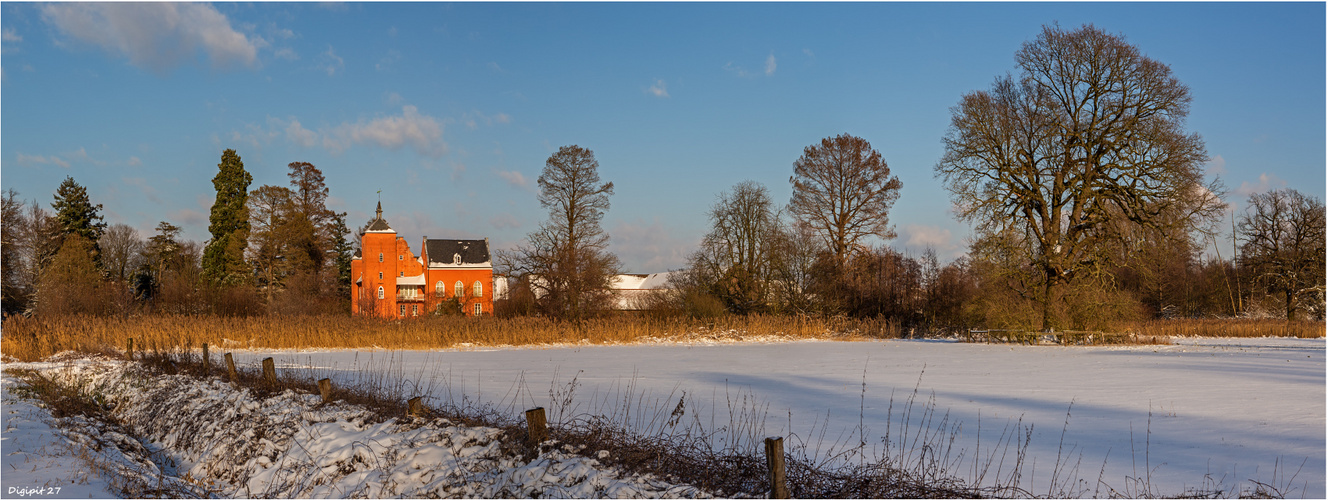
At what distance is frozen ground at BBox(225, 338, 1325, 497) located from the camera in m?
6.24

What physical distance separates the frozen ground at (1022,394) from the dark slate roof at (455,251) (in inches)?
1088

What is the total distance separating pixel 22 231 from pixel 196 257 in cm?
2123

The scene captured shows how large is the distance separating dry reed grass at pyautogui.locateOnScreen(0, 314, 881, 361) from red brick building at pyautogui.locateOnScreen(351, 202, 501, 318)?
20.3 m

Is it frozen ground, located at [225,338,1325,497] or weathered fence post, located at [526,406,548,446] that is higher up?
weathered fence post, located at [526,406,548,446]

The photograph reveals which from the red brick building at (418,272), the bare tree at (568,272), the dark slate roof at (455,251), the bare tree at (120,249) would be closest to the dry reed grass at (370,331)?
the bare tree at (568,272)

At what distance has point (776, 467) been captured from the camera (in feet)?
15.5

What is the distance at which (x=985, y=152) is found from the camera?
863 inches

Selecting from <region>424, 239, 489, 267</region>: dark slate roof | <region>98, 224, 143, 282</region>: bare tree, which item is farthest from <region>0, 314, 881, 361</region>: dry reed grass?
<region>98, 224, 143, 282</region>: bare tree

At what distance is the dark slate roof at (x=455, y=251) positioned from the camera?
46.8 meters

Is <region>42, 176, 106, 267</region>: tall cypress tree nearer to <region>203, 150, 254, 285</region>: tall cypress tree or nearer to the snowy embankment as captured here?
<region>203, 150, 254, 285</region>: tall cypress tree

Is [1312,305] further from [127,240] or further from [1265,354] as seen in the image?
[127,240]

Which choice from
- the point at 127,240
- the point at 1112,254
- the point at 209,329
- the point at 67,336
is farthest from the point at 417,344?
the point at 127,240

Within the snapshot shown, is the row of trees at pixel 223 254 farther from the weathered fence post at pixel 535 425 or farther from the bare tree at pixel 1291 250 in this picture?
the bare tree at pixel 1291 250

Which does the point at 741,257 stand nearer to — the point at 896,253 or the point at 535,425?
the point at 896,253
